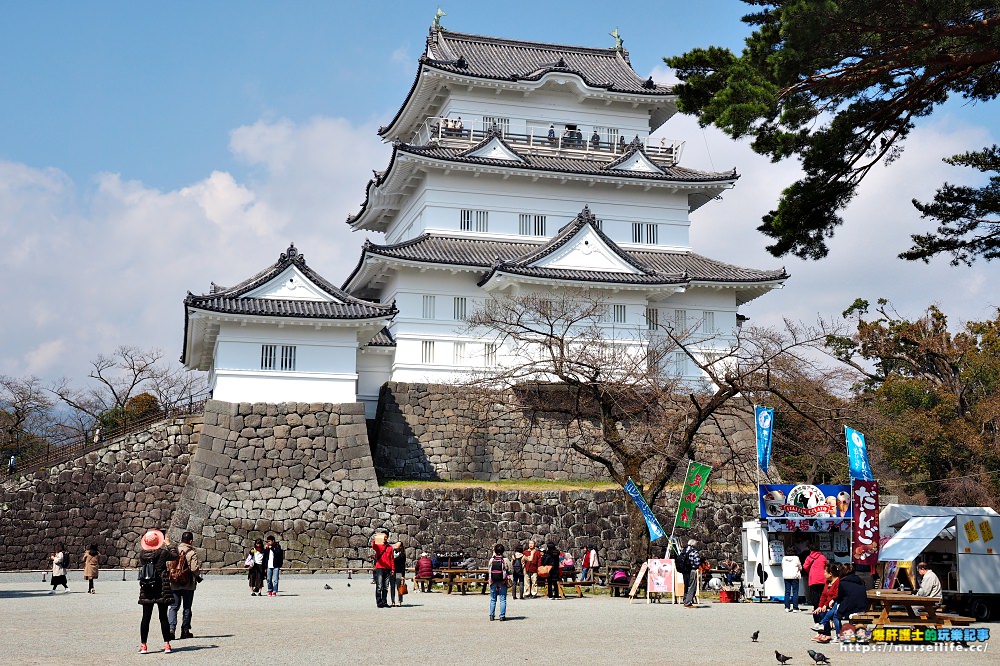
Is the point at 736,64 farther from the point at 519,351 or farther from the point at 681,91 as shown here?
the point at 519,351

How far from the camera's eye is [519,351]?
3095 centimetres

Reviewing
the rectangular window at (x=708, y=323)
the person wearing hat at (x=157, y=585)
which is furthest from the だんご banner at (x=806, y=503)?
the rectangular window at (x=708, y=323)

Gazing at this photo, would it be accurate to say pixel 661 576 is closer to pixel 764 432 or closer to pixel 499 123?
pixel 764 432

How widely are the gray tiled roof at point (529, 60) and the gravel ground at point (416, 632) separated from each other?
22.3m

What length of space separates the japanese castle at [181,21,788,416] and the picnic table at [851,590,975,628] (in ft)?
56.4

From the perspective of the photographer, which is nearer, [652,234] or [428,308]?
[428,308]

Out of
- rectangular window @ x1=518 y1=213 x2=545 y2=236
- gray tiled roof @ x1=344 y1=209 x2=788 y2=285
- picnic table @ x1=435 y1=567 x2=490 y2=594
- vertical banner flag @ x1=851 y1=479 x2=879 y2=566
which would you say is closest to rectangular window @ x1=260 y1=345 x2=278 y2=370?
gray tiled roof @ x1=344 y1=209 x2=788 y2=285

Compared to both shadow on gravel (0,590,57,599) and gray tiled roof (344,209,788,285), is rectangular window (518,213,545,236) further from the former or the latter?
shadow on gravel (0,590,57,599)

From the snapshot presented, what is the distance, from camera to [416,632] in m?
13.6

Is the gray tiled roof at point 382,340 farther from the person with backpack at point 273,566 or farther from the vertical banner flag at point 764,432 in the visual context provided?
the vertical banner flag at point 764,432

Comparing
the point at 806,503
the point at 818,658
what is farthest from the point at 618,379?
the point at 818,658

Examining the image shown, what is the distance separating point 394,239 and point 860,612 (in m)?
27.8

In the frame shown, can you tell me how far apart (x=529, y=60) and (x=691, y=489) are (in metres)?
23.7

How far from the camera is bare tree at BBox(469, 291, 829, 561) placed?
22.6m
